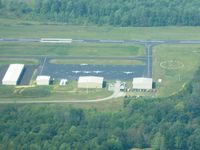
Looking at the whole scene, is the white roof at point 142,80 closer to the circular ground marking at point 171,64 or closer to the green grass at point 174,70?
the green grass at point 174,70

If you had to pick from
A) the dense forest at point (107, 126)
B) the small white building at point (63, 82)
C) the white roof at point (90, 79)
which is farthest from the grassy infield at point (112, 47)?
the dense forest at point (107, 126)

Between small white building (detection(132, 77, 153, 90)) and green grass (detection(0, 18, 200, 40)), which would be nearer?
small white building (detection(132, 77, 153, 90))

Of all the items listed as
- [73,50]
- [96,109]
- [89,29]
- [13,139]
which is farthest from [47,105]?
[89,29]

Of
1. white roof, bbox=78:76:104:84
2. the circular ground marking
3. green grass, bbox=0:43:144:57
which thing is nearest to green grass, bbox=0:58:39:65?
green grass, bbox=0:43:144:57

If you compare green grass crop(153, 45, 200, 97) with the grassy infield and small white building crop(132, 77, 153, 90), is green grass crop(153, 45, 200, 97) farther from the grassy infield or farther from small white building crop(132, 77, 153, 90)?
small white building crop(132, 77, 153, 90)

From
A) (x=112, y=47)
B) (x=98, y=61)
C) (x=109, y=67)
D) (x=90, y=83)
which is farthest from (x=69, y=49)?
(x=90, y=83)

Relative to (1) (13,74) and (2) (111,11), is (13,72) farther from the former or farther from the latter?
(2) (111,11)
